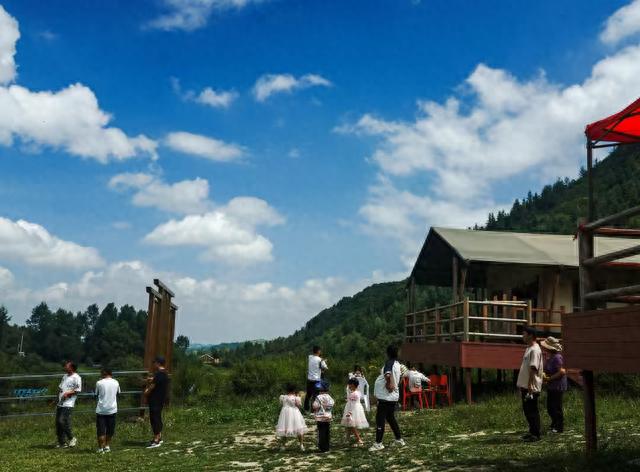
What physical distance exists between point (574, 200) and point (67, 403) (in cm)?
14756

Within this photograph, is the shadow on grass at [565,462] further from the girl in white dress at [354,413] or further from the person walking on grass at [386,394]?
the girl in white dress at [354,413]

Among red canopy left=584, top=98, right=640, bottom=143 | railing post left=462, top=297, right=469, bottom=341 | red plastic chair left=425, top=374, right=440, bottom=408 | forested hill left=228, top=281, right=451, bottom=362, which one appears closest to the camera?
red canopy left=584, top=98, right=640, bottom=143

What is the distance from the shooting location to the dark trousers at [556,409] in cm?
1141

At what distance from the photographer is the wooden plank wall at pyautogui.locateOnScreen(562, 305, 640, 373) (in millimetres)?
7832

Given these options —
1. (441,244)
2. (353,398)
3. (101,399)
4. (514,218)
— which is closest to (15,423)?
(101,399)

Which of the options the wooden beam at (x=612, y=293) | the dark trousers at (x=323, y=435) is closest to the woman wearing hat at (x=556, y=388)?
the wooden beam at (x=612, y=293)

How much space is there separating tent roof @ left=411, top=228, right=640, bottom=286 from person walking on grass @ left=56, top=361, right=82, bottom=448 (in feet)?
37.3

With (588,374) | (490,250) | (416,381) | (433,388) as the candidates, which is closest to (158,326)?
(416,381)

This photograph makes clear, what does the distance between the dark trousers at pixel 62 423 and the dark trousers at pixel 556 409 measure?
9438 millimetres

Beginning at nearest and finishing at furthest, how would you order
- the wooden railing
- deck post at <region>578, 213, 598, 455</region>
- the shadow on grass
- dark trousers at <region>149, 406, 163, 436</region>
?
the shadow on grass
deck post at <region>578, 213, 598, 455</region>
dark trousers at <region>149, 406, 163, 436</region>
the wooden railing

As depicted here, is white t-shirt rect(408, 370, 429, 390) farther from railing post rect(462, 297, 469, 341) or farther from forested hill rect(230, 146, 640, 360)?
forested hill rect(230, 146, 640, 360)

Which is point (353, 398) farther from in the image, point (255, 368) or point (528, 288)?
point (255, 368)

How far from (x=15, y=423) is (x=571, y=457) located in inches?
563

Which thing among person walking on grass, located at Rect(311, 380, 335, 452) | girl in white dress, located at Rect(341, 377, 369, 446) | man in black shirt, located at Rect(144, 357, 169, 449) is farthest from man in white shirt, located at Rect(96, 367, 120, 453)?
girl in white dress, located at Rect(341, 377, 369, 446)
